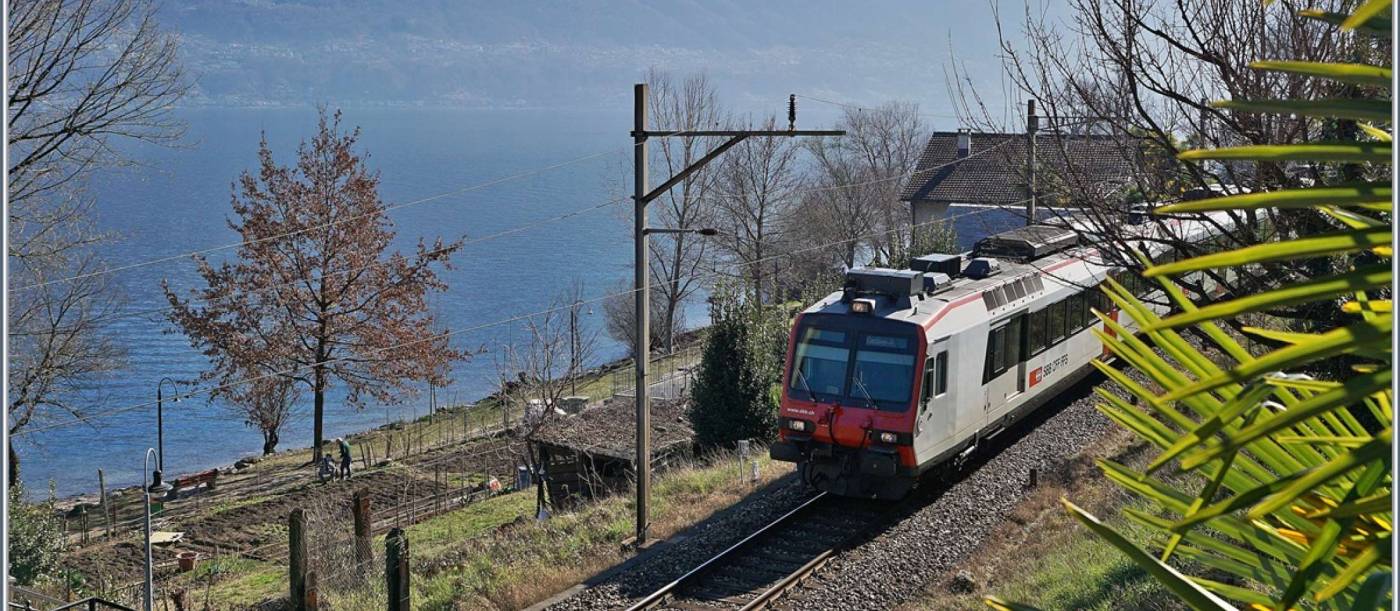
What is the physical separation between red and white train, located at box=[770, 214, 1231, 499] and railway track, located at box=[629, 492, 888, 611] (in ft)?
1.53

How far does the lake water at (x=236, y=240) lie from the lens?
42.0 metres

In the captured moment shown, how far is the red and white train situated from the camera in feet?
49.1

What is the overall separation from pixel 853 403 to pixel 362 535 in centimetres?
753

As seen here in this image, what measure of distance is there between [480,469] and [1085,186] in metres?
23.1

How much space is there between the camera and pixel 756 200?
172 feet

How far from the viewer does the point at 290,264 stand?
1276 inches

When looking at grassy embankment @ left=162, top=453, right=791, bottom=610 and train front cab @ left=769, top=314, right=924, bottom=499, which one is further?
train front cab @ left=769, top=314, right=924, bottom=499

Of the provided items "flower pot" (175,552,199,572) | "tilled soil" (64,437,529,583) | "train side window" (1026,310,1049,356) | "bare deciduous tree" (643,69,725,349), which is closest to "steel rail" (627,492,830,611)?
"train side window" (1026,310,1049,356)

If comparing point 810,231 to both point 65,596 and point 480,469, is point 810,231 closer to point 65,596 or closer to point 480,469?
point 480,469

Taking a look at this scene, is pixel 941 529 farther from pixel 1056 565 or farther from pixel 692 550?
pixel 692 550

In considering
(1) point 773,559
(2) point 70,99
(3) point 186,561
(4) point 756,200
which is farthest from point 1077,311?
(4) point 756,200

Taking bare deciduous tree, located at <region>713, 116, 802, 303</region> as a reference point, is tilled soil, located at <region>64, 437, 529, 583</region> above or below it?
below

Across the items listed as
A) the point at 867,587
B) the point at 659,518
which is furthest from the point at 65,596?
the point at 867,587

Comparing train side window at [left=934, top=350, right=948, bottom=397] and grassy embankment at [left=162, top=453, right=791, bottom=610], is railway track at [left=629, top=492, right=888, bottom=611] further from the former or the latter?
train side window at [left=934, top=350, right=948, bottom=397]
